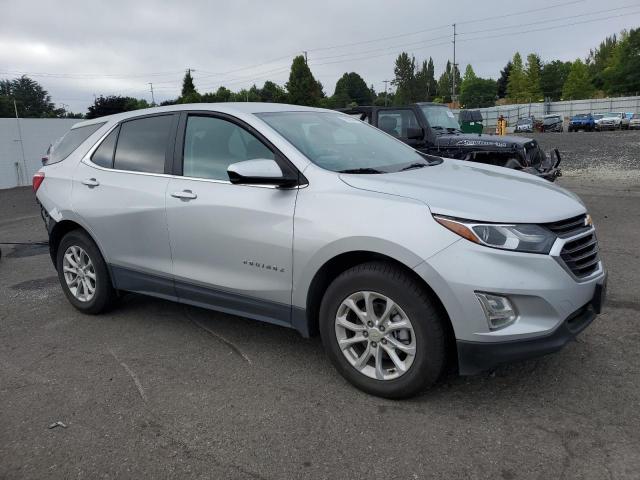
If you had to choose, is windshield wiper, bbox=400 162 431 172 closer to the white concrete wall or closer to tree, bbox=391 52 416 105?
the white concrete wall

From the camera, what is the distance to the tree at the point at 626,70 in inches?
3086

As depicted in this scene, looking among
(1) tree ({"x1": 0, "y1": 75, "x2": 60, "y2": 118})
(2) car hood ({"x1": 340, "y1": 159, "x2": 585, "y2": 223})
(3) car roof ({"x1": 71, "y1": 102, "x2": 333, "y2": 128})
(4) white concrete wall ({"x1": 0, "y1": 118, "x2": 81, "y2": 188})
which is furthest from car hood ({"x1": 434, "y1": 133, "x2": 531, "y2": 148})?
(1) tree ({"x1": 0, "y1": 75, "x2": 60, "y2": 118})

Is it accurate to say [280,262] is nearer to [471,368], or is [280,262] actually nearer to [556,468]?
[471,368]

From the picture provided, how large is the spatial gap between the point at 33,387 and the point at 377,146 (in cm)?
295

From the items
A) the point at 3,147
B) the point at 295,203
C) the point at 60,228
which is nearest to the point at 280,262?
the point at 295,203

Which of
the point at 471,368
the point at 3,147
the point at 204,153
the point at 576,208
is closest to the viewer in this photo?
the point at 471,368

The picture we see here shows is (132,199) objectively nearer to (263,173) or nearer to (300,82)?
(263,173)

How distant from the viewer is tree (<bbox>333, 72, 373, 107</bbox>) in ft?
396

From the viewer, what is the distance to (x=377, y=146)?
4.30 metres

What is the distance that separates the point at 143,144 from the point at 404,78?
10083 cm

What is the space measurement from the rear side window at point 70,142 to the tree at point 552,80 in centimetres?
10388

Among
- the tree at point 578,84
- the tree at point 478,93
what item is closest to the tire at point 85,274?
the tree at point 578,84

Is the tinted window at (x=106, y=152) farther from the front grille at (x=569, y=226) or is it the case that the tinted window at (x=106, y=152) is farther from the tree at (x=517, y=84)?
the tree at (x=517, y=84)

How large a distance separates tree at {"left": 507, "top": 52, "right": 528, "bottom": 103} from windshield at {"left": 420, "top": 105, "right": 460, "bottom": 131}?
90.7 metres
